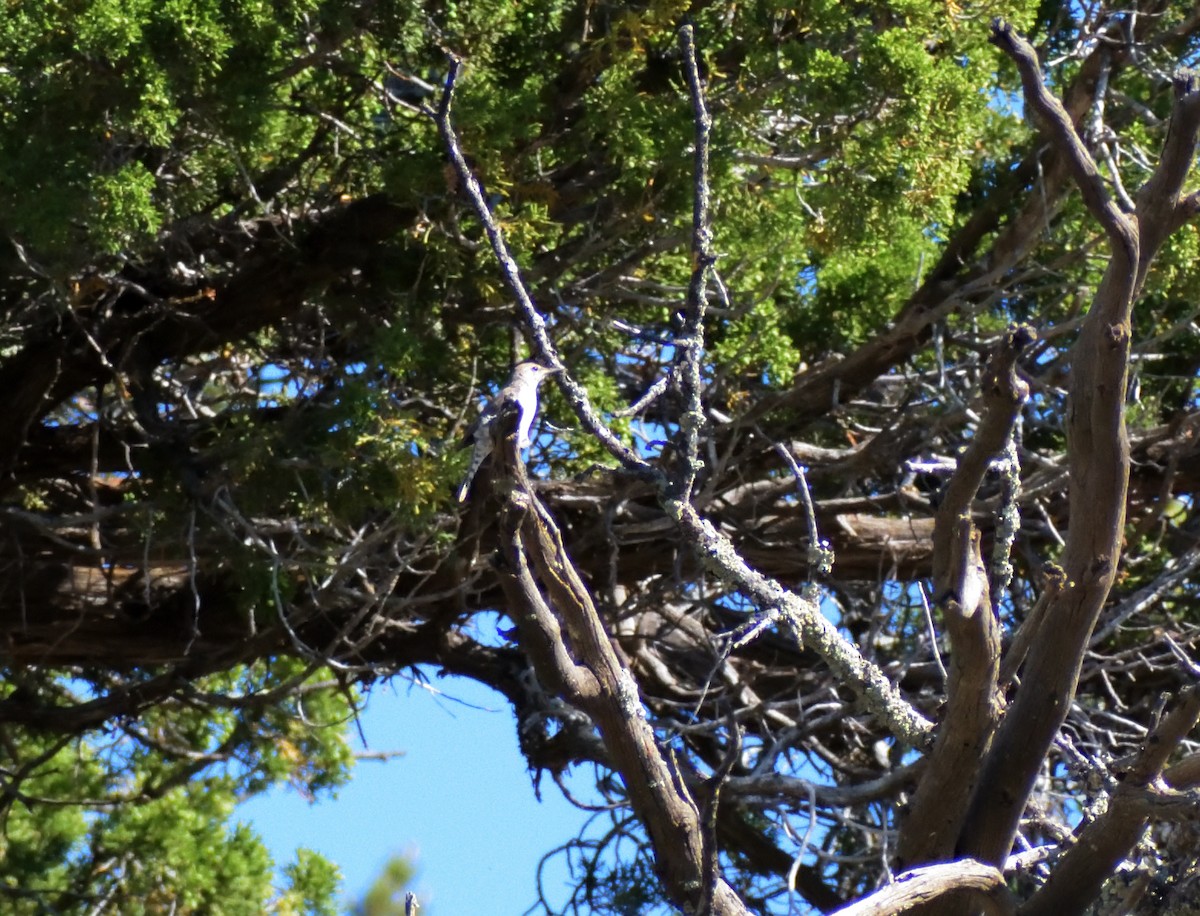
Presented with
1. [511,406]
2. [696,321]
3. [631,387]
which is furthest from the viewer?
[631,387]

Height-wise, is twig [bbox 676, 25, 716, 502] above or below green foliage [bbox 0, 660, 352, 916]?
below

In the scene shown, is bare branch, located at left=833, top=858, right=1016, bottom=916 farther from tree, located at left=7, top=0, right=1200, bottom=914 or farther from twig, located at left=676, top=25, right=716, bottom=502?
twig, located at left=676, top=25, right=716, bottom=502

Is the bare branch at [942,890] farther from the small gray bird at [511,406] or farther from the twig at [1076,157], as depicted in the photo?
the twig at [1076,157]

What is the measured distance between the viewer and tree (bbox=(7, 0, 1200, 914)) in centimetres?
214

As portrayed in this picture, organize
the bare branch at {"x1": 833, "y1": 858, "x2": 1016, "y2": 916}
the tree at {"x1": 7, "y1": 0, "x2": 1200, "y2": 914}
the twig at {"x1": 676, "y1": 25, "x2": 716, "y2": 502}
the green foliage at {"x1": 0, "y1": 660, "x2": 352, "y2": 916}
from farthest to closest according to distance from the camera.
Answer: the green foliage at {"x1": 0, "y1": 660, "x2": 352, "y2": 916} < the tree at {"x1": 7, "y1": 0, "x2": 1200, "y2": 914} < the twig at {"x1": 676, "y1": 25, "x2": 716, "y2": 502} < the bare branch at {"x1": 833, "y1": 858, "x2": 1016, "y2": 916}

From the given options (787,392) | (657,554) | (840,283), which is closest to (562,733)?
(657,554)

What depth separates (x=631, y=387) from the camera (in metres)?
4.42

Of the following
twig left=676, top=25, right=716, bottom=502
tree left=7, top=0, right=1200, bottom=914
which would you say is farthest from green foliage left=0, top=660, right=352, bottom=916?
twig left=676, top=25, right=716, bottom=502

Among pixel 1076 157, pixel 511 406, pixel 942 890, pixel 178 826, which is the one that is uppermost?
pixel 178 826

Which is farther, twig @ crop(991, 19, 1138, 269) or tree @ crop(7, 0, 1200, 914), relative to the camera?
tree @ crop(7, 0, 1200, 914)

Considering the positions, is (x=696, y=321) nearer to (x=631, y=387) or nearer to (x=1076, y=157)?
(x=1076, y=157)

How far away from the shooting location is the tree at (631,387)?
214 cm

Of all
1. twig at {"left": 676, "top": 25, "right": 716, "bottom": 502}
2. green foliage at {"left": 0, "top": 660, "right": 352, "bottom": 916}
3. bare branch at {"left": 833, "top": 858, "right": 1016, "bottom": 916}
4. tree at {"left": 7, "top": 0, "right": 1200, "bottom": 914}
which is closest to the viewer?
bare branch at {"left": 833, "top": 858, "right": 1016, "bottom": 916}

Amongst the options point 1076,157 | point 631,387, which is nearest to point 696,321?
point 1076,157
